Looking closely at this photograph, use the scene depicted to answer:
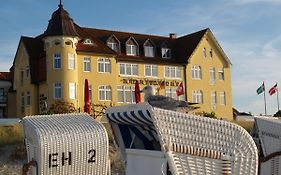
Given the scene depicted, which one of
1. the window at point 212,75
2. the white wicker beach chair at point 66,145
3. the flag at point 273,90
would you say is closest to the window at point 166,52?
the window at point 212,75

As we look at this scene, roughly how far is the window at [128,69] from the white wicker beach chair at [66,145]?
114 feet

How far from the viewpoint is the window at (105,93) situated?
39688 mm

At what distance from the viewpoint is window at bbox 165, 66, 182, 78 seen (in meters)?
43.8

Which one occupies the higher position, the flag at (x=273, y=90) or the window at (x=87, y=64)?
the window at (x=87, y=64)

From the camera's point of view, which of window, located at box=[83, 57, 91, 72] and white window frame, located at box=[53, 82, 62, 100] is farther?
window, located at box=[83, 57, 91, 72]

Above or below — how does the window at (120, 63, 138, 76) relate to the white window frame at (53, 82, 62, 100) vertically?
above

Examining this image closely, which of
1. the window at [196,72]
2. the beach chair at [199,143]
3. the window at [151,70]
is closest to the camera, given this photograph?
the beach chair at [199,143]

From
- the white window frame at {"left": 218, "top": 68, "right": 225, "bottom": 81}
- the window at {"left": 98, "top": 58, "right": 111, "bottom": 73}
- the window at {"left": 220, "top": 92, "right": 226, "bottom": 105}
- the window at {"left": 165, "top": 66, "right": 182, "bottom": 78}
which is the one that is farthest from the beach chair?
the white window frame at {"left": 218, "top": 68, "right": 225, "bottom": 81}

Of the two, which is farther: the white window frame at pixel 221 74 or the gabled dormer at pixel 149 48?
the white window frame at pixel 221 74

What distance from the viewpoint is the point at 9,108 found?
46062mm

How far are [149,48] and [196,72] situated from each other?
4.66m

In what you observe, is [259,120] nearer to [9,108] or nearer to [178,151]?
[178,151]

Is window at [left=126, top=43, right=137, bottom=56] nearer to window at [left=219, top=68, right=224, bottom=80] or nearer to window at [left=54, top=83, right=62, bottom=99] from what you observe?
window at [left=54, top=83, right=62, bottom=99]

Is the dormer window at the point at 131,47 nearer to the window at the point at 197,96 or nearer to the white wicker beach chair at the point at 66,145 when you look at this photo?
the window at the point at 197,96
